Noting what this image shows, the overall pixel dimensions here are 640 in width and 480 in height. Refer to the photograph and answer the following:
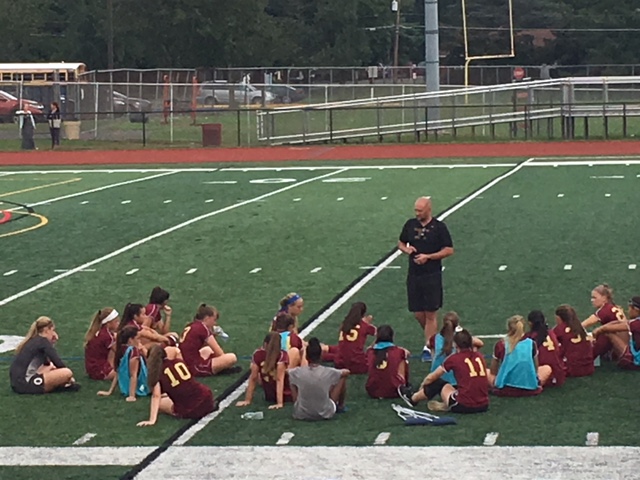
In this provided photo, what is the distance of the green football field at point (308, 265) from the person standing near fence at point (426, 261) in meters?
0.43

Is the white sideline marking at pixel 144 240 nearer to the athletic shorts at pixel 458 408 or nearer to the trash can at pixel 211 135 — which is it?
the athletic shorts at pixel 458 408

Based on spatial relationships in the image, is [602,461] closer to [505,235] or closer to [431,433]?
[431,433]

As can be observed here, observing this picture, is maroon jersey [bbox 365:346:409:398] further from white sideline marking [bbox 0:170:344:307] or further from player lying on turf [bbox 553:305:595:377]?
white sideline marking [bbox 0:170:344:307]

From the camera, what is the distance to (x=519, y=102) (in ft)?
158

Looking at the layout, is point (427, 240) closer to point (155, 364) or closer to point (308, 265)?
point (155, 364)

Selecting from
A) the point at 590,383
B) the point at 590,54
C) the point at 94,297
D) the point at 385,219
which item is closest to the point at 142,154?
the point at 385,219

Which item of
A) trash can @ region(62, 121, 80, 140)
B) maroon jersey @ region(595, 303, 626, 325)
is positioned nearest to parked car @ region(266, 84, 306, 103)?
trash can @ region(62, 121, 80, 140)

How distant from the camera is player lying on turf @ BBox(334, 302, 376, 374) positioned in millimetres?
13062

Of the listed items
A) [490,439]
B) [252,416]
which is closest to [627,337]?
[490,439]

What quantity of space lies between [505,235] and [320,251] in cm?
317

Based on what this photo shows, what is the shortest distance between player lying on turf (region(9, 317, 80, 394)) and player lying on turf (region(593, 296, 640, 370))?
16.4 feet

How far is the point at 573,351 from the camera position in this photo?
12812mm

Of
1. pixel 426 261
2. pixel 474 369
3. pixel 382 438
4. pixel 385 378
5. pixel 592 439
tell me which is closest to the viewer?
pixel 592 439

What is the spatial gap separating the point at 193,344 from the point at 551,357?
10.9 feet
